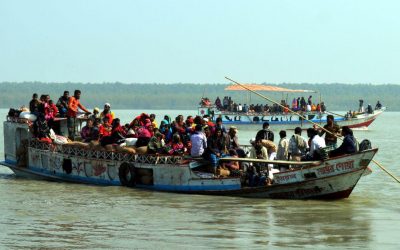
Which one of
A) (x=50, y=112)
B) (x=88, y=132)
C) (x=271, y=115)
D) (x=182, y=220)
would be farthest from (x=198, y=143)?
(x=271, y=115)

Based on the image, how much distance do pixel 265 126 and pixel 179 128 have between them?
8.61ft

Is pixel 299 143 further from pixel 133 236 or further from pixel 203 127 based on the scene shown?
pixel 133 236

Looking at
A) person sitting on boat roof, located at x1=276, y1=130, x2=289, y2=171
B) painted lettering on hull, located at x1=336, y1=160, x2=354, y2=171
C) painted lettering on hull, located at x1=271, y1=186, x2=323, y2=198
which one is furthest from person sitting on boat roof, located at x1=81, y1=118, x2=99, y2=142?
painted lettering on hull, located at x1=336, y1=160, x2=354, y2=171

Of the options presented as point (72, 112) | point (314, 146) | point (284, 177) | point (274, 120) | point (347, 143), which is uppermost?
point (72, 112)

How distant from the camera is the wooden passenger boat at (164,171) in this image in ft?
69.3

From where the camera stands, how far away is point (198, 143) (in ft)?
73.6

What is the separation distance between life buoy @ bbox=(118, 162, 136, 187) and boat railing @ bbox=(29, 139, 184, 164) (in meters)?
0.17

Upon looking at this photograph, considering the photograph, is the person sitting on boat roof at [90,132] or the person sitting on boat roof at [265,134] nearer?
the person sitting on boat roof at [265,134]

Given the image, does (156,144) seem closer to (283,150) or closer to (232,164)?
(232,164)

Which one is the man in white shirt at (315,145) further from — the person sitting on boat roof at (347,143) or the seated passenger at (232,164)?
the seated passenger at (232,164)

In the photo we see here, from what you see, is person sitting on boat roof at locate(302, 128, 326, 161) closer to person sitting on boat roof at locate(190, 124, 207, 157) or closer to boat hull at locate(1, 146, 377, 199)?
boat hull at locate(1, 146, 377, 199)

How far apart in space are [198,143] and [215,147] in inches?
16.4

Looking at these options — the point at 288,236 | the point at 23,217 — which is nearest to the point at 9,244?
the point at 23,217

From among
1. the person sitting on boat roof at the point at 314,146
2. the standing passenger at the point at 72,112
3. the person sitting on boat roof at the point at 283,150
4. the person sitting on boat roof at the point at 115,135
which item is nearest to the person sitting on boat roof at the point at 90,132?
the person sitting on boat roof at the point at 115,135
